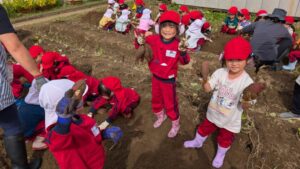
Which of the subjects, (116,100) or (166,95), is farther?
(116,100)

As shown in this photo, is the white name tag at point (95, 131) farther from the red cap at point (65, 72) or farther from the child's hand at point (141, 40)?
the red cap at point (65, 72)

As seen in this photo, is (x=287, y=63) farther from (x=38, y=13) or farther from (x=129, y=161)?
(x=38, y=13)

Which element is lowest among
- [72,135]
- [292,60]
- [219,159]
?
[219,159]

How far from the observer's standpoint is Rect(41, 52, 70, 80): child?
4445 millimetres

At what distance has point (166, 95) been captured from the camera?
3.67 m

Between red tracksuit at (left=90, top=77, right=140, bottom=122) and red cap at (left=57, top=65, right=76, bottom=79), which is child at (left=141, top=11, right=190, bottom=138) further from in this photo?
red cap at (left=57, top=65, right=76, bottom=79)

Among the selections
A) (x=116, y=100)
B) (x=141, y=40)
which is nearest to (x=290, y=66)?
(x=116, y=100)

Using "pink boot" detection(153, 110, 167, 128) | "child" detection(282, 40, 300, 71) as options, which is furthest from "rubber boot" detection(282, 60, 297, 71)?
"pink boot" detection(153, 110, 167, 128)

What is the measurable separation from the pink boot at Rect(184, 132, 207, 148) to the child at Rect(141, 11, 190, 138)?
335 mm

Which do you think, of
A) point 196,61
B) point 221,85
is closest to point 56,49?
point 196,61

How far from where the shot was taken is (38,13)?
1009cm

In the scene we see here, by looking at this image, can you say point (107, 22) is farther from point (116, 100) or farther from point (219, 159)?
point (219, 159)

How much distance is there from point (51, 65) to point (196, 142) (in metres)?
2.55

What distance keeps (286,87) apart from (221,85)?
3135 millimetres
